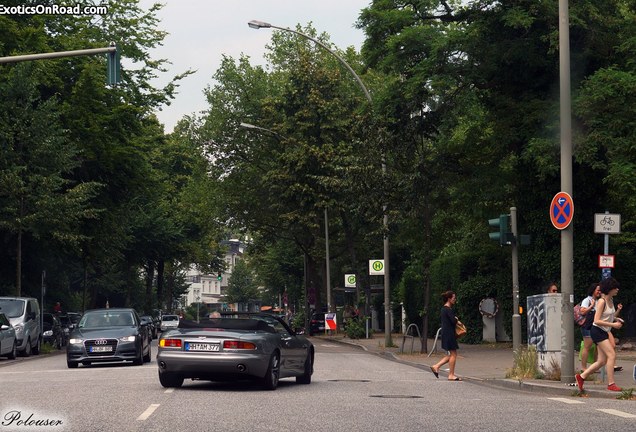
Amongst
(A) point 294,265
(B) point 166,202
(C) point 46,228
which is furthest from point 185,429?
(A) point 294,265

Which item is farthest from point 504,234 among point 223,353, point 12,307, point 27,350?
point 12,307

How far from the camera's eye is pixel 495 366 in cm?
2728

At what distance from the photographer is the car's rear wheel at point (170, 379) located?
1833 cm

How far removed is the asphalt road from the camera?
12570 mm

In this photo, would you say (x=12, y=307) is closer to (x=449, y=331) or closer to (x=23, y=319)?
(x=23, y=319)

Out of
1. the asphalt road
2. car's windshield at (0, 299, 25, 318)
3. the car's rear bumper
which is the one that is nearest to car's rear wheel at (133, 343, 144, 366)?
the asphalt road

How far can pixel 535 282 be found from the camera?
3744 centimetres

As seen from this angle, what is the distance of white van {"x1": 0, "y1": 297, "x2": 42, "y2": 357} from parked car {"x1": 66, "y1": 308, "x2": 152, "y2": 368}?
305 inches

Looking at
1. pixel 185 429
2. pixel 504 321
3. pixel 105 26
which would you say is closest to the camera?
pixel 185 429

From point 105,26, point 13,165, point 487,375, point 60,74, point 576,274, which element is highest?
point 105,26

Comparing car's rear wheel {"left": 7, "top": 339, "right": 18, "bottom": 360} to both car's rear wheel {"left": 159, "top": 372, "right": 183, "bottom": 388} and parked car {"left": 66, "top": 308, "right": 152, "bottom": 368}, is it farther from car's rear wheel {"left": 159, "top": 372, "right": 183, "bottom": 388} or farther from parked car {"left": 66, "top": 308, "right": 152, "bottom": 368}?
car's rear wheel {"left": 159, "top": 372, "right": 183, "bottom": 388}

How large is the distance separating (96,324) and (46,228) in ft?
42.1

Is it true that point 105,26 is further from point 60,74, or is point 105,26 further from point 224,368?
point 224,368

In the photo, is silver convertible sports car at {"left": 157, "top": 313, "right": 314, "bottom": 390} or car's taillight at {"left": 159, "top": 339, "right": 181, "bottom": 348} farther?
car's taillight at {"left": 159, "top": 339, "right": 181, "bottom": 348}
